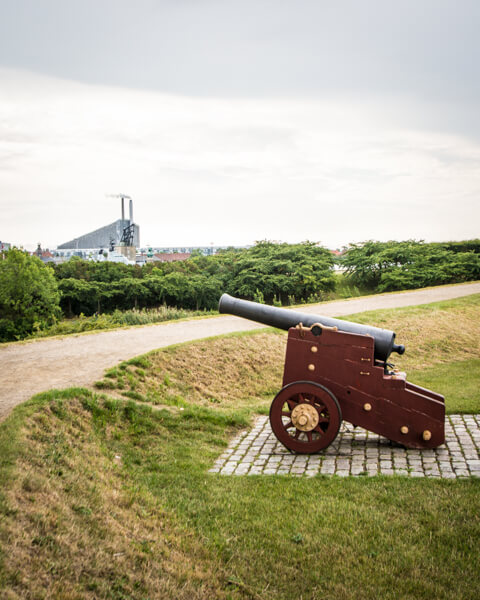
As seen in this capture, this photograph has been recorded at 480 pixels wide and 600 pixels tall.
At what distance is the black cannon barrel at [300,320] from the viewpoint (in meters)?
6.07

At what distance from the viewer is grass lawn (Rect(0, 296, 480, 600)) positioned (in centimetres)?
358

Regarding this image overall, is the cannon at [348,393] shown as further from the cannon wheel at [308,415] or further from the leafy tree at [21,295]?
the leafy tree at [21,295]

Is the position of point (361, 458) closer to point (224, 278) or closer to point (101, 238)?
point (224, 278)

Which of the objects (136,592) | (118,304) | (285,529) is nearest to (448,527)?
(285,529)

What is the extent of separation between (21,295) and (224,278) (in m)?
10.4

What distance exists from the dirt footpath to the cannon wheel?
308 cm

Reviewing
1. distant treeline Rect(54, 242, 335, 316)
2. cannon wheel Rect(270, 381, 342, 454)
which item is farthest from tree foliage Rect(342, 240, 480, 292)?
cannon wheel Rect(270, 381, 342, 454)

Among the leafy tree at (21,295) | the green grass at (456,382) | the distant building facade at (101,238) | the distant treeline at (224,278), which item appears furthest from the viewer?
the distant building facade at (101,238)

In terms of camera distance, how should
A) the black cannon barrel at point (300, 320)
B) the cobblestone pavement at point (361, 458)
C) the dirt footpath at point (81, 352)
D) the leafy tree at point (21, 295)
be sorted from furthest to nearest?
the leafy tree at point (21, 295) < the dirt footpath at point (81, 352) < the black cannon barrel at point (300, 320) < the cobblestone pavement at point (361, 458)

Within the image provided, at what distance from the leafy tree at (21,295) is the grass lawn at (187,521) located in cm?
1674

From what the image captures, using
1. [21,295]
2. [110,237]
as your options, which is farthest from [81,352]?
[110,237]

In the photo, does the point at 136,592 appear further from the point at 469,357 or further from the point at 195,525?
the point at 469,357

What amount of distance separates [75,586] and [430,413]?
4.12 metres

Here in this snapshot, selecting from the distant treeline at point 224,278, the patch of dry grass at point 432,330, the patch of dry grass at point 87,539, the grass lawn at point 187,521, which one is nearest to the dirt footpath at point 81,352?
the grass lawn at point 187,521
